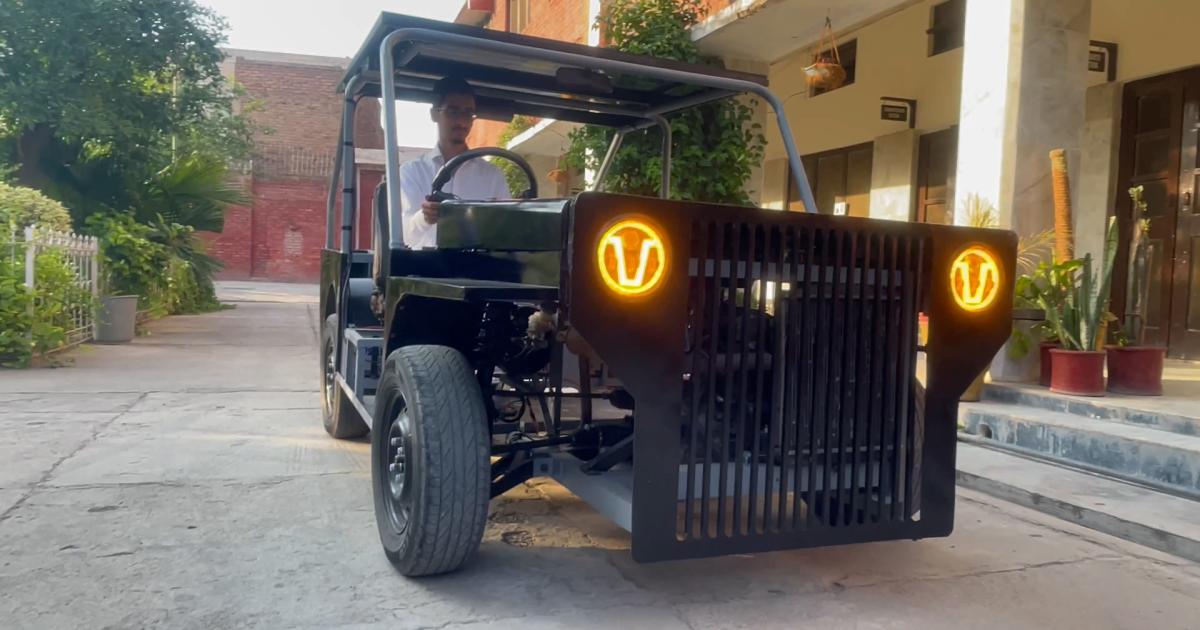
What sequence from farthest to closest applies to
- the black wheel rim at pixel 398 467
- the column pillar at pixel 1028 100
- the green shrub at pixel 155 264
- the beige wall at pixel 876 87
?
the green shrub at pixel 155 264
the beige wall at pixel 876 87
the column pillar at pixel 1028 100
the black wheel rim at pixel 398 467

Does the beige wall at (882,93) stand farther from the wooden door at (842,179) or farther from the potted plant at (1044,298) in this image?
the potted plant at (1044,298)

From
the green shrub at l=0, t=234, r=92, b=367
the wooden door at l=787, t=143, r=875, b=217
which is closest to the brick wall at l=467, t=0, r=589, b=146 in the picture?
the wooden door at l=787, t=143, r=875, b=217

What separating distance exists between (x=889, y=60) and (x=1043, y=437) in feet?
20.3

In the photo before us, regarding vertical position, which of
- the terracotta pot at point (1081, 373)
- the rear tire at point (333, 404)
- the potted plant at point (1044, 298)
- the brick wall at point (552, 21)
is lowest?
the rear tire at point (333, 404)

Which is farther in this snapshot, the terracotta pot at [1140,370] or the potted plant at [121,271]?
the potted plant at [121,271]

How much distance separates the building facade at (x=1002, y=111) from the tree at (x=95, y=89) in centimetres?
624

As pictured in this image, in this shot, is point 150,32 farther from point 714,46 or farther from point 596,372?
point 596,372

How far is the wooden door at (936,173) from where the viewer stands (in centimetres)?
941

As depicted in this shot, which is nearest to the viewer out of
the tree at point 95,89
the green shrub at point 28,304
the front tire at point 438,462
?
the front tire at point 438,462

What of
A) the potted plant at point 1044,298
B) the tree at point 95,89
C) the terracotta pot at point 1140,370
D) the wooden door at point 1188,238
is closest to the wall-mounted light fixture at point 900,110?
the wooden door at point 1188,238

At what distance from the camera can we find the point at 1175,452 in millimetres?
4301

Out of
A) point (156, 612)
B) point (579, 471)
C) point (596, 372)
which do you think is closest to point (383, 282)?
point (596, 372)

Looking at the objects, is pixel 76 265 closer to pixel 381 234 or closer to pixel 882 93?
pixel 381 234

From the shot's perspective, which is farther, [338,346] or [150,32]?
[150,32]
